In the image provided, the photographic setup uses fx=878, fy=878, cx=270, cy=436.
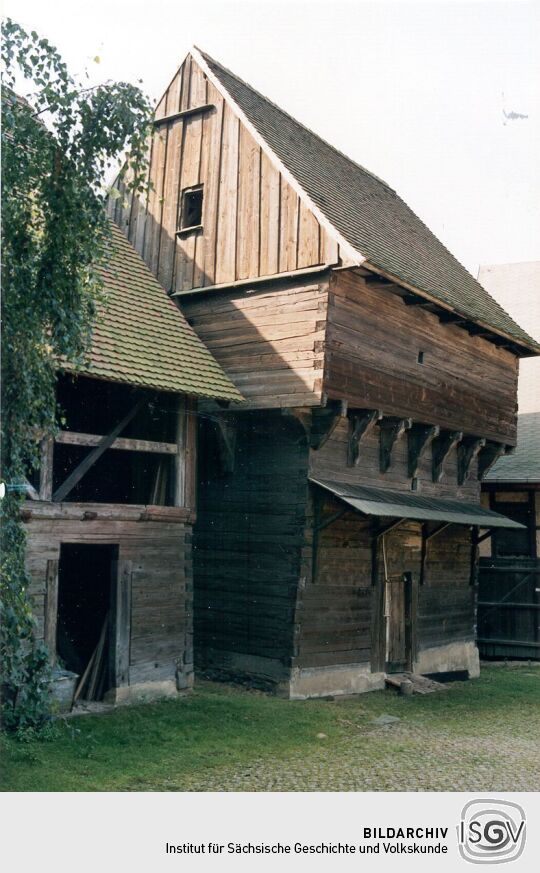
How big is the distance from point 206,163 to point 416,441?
666cm

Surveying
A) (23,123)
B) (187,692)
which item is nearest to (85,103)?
(23,123)

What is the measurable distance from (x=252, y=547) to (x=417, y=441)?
430 centimetres

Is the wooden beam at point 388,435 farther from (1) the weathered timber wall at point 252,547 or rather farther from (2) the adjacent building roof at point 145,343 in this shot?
(2) the adjacent building roof at point 145,343

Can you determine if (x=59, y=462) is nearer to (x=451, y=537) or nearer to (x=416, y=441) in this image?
(x=416, y=441)

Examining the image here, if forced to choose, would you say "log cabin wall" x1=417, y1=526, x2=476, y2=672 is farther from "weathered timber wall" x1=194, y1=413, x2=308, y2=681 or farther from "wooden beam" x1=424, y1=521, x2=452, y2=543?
"weathered timber wall" x1=194, y1=413, x2=308, y2=681

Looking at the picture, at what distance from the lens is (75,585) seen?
50.6ft

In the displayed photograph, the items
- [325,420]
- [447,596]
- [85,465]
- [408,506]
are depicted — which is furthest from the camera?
[447,596]

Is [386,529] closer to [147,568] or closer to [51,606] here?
[147,568]

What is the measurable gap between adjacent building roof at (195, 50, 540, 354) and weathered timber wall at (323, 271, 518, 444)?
64cm

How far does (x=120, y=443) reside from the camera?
12500mm

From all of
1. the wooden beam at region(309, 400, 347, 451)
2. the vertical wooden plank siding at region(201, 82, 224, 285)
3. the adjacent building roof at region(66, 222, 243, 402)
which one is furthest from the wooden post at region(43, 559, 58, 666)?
the vertical wooden plank siding at region(201, 82, 224, 285)

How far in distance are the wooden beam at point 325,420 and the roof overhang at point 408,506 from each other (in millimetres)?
681
